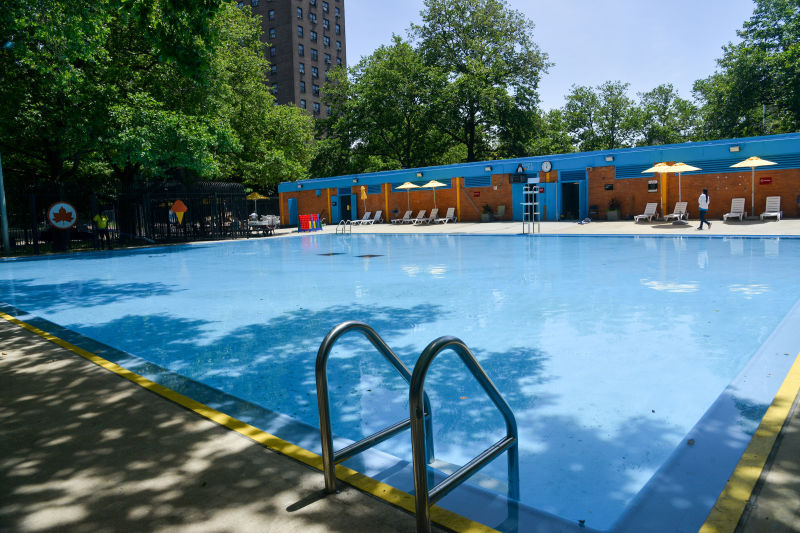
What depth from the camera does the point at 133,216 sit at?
28547mm

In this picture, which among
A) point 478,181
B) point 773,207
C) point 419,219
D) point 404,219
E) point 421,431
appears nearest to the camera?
point 421,431

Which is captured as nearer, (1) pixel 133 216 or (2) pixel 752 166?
(2) pixel 752 166

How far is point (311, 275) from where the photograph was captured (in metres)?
14.0

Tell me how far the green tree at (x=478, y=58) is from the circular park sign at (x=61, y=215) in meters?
30.7

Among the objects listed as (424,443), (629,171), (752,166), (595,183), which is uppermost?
(629,171)

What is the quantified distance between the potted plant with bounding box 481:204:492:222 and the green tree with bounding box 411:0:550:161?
1377 centimetres

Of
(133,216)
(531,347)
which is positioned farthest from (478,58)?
(531,347)

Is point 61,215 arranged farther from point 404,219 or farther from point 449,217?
point 449,217

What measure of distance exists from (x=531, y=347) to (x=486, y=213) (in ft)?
95.5

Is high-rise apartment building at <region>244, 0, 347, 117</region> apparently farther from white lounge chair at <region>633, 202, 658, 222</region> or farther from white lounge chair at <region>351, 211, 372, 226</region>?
white lounge chair at <region>633, 202, 658, 222</region>

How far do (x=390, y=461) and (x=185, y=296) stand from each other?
29.4 feet

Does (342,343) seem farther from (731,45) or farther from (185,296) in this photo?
(731,45)

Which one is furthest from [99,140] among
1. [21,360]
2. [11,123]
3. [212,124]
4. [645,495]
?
[645,495]

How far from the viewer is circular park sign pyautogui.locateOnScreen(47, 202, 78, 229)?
23.3m
